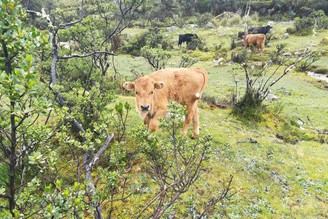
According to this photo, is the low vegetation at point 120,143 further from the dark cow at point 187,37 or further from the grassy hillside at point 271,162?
the dark cow at point 187,37

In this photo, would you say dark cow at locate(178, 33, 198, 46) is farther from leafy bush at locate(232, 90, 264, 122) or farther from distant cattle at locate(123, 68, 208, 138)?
distant cattle at locate(123, 68, 208, 138)

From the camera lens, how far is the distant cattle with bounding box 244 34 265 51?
29.1 m

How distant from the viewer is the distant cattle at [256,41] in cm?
2909

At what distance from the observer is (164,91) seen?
7.88 meters

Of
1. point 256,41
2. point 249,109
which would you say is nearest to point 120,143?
point 249,109

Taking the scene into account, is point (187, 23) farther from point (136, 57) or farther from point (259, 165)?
point (259, 165)

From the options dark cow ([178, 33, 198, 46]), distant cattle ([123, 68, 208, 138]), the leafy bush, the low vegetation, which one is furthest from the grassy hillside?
dark cow ([178, 33, 198, 46])

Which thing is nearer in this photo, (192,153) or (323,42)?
(192,153)

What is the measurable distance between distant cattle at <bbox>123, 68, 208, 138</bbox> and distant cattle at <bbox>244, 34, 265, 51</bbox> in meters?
22.2

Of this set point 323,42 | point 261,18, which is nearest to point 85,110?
point 323,42

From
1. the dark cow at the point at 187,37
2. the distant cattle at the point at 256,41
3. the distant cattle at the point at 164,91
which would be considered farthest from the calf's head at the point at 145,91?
the dark cow at the point at 187,37

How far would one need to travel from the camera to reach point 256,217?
21.8 feet

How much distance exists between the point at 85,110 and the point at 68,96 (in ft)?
4.32

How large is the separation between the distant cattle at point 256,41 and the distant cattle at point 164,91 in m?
22.2
